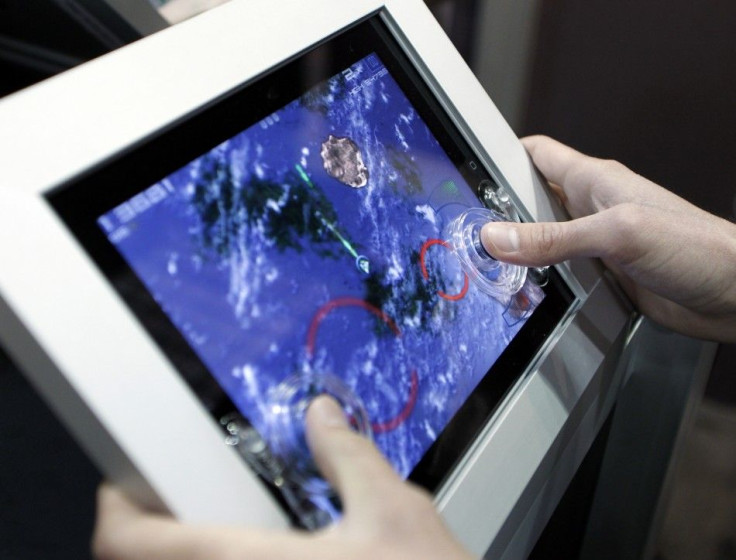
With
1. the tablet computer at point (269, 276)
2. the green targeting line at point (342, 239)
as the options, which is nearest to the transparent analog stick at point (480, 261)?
the tablet computer at point (269, 276)

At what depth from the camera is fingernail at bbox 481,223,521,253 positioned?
0.59m

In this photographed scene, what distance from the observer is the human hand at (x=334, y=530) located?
0.35m

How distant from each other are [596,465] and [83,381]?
0.64 meters

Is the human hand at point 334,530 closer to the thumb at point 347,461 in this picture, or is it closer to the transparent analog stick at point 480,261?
the thumb at point 347,461

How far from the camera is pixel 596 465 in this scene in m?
0.82

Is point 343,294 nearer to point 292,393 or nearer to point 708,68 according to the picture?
point 292,393

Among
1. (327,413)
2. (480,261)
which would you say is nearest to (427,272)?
(480,261)

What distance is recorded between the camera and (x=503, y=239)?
1.93 ft

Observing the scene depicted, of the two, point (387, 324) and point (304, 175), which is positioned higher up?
point (304, 175)

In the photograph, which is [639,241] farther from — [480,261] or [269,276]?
[269,276]

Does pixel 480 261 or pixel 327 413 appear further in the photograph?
pixel 480 261

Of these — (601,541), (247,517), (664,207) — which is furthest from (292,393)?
(601,541)

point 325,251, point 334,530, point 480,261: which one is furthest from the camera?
point 480,261

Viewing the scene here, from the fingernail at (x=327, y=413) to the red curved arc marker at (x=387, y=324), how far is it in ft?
0.12
